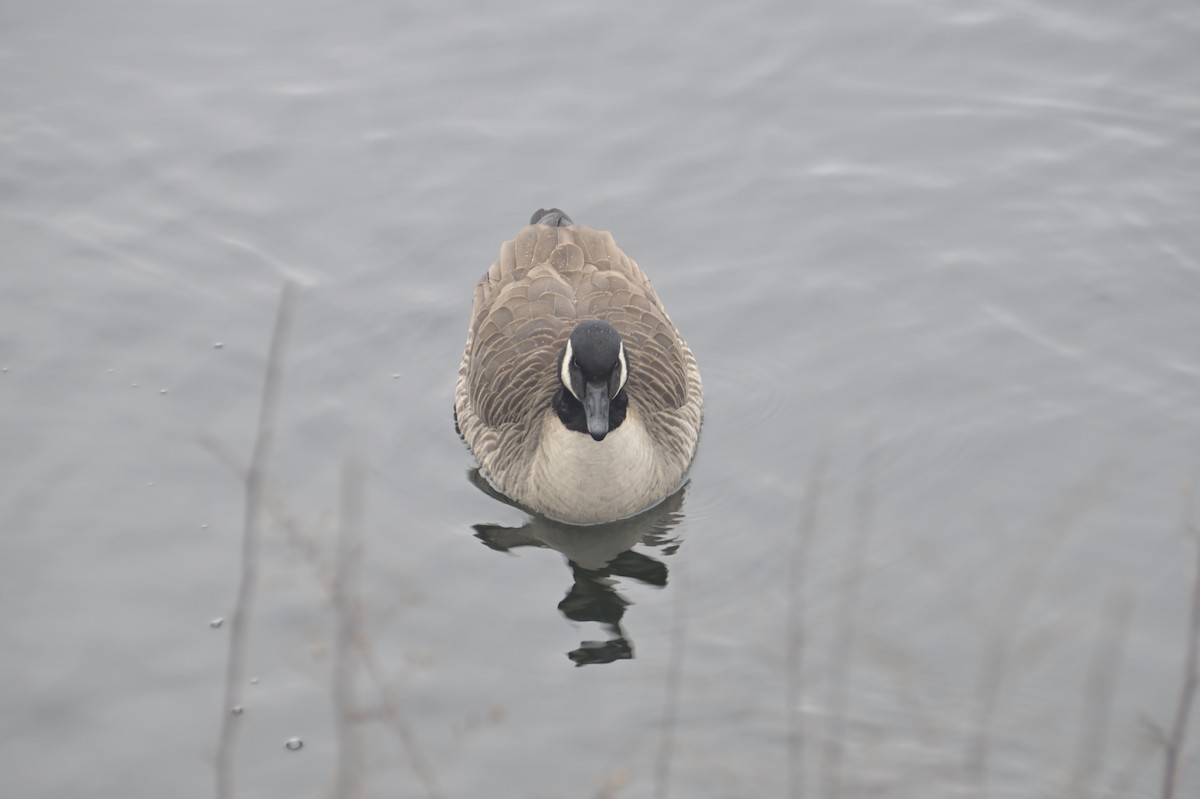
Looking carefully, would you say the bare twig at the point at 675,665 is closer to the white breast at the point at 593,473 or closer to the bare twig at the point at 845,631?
the white breast at the point at 593,473

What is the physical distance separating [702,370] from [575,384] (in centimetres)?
198

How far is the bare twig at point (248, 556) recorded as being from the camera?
14.1 feet

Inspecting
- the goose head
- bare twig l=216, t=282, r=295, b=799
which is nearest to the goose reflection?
the goose head

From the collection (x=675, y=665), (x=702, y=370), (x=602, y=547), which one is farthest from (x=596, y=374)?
(x=702, y=370)

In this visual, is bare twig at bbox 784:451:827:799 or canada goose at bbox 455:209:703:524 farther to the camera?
canada goose at bbox 455:209:703:524

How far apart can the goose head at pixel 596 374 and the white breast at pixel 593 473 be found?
0.15 metres

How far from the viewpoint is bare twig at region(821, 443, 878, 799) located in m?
7.39

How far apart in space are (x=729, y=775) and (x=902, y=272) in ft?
17.2

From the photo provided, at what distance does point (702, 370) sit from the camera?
11.4m

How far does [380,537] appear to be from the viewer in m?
9.81

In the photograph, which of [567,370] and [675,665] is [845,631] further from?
[567,370]

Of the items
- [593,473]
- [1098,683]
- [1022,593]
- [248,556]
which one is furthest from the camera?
[593,473]

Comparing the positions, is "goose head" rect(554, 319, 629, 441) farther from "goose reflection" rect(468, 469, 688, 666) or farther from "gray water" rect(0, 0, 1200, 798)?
"gray water" rect(0, 0, 1200, 798)

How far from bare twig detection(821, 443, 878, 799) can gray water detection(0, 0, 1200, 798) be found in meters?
0.06
